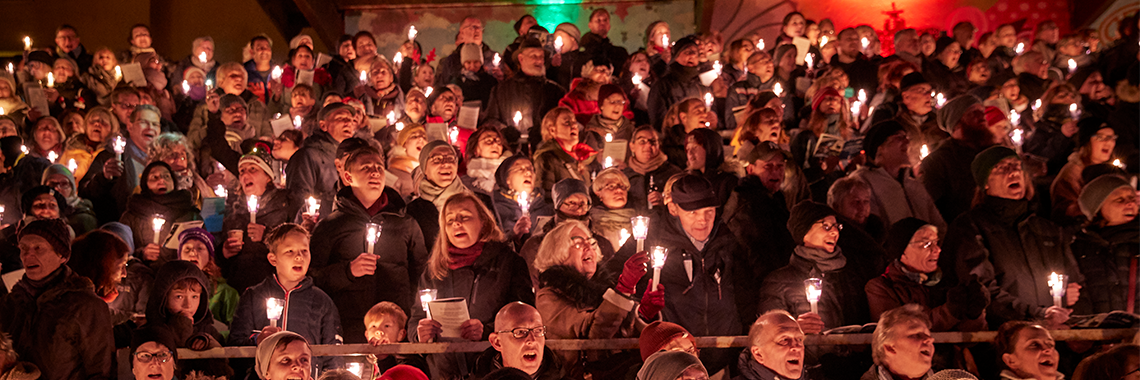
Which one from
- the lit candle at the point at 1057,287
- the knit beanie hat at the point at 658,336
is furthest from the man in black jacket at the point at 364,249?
the lit candle at the point at 1057,287

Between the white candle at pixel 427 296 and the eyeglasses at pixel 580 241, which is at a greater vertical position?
the eyeglasses at pixel 580 241

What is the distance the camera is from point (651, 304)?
4543 mm

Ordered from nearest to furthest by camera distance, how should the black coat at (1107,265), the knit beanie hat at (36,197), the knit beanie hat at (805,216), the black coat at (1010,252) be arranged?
the knit beanie hat at (805,216)
the black coat at (1010,252)
the black coat at (1107,265)
the knit beanie hat at (36,197)

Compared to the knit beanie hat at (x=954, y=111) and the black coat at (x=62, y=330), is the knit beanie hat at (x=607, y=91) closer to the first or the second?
the knit beanie hat at (x=954, y=111)

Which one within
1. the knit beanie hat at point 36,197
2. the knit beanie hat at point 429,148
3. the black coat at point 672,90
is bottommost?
the knit beanie hat at point 36,197

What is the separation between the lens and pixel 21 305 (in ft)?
14.4

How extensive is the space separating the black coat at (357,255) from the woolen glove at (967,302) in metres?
2.86

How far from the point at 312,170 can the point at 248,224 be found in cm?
75

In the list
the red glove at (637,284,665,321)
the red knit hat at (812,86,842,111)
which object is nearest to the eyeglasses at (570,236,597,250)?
the red glove at (637,284,665,321)

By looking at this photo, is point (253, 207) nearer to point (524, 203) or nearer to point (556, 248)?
point (524, 203)

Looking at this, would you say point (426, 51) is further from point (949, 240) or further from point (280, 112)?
point (949, 240)

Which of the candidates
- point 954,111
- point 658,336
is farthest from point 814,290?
point 954,111

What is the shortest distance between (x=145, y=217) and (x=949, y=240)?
4.94 m

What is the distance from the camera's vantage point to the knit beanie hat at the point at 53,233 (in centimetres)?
440
